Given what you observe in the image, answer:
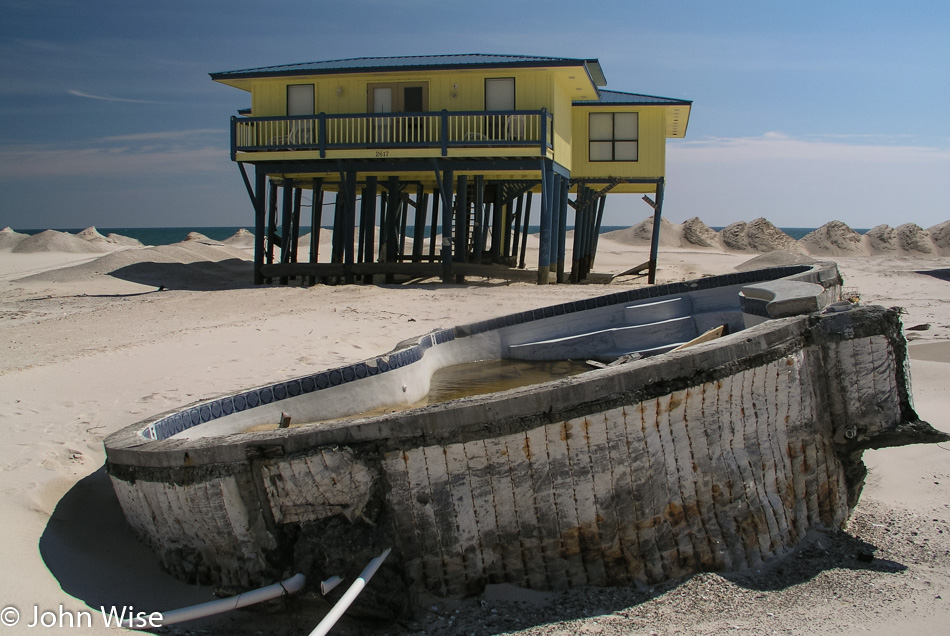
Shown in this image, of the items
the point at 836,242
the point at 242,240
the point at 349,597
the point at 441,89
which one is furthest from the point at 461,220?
the point at 242,240

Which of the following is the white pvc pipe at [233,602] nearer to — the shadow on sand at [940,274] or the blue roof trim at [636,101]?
the blue roof trim at [636,101]

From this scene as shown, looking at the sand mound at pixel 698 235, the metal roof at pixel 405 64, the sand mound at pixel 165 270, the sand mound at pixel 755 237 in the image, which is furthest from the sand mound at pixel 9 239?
the sand mound at pixel 755 237

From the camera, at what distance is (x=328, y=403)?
5328mm

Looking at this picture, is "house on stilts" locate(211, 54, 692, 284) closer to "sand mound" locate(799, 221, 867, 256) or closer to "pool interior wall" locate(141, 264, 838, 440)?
"pool interior wall" locate(141, 264, 838, 440)

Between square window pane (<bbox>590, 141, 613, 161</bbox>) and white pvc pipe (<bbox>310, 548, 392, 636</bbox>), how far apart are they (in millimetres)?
19788

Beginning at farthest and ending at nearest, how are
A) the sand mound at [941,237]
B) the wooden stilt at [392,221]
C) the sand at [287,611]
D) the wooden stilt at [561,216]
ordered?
1. the sand mound at [941,237]
2. the wooden stilt at [392,221]
3. the wooden stilt at [561,216]
4. the sand at [287,611]

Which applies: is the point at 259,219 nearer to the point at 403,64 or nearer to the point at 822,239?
the point at 403,64

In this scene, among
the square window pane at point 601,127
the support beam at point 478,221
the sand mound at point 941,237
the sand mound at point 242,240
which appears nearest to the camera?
the support beam at point 478,221

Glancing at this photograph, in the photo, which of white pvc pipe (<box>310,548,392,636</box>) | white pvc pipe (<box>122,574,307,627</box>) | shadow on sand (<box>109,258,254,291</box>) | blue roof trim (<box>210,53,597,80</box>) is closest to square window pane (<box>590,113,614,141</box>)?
blue roof trim (<box>210,53,597,80</box>)

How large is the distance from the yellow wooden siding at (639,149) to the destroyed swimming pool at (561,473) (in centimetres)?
1823

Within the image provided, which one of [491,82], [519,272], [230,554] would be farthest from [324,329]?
[491,82]

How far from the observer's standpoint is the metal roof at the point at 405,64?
692 inches

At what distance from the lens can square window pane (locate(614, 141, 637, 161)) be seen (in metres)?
21.7

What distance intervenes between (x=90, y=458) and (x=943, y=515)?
5292mm
